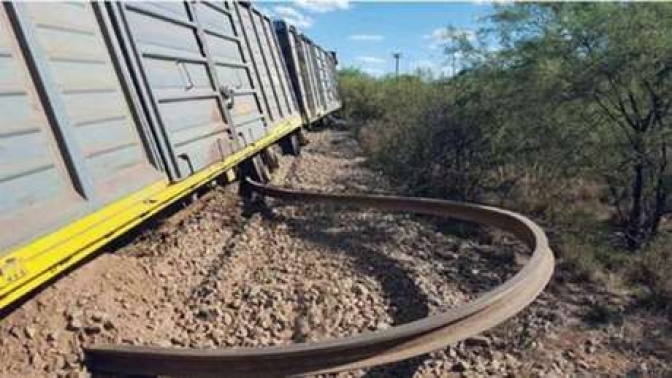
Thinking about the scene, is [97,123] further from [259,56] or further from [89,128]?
[259,56]

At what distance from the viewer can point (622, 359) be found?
4121 mm

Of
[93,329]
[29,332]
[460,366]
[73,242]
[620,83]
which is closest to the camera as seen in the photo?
[73,242]

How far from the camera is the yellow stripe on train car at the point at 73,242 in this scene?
2324mm

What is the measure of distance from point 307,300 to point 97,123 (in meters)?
2.07

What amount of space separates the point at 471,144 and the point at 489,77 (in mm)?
1058

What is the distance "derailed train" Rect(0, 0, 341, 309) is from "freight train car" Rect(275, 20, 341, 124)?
291 inches

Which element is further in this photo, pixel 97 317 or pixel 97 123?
pixel 97 317

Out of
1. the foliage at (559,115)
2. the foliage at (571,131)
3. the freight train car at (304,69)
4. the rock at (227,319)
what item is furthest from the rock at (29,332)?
the freight train car at (304,69)

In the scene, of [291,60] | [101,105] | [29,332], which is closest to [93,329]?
[29,332]

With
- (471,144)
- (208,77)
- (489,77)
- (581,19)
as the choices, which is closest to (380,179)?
(471,144)

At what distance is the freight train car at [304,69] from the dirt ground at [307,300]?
23.7 ft

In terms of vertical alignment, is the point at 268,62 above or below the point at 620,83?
above

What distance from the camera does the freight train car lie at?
13.5m

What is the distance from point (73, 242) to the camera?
270cm
